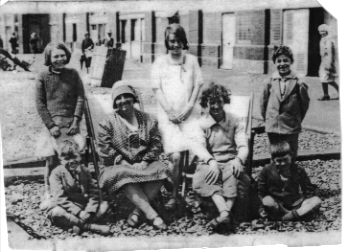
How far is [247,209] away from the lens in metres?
6.36

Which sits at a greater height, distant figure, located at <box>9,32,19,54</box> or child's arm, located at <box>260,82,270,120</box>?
distant figure, located at <box>9,32,19,54</box>

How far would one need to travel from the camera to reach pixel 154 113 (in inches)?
245

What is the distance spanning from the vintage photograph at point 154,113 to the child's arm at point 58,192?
1 cm

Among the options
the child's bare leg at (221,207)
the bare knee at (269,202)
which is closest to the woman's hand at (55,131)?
the child's bare leg at (221,207)

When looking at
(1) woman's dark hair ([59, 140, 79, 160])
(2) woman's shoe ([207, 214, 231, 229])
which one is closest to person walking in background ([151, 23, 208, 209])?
(2) woman's shoe ([207, 214, 231, 229])

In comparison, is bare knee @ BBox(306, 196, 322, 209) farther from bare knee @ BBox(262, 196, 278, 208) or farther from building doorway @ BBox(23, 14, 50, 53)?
building doorway @ BBox(23, 14, 50, 53)

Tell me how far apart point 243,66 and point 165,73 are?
643 millimetres

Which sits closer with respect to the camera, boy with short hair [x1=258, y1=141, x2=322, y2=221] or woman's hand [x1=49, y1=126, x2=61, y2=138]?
woman's hand [x1=49, y1=126, x2=61, y2=138]

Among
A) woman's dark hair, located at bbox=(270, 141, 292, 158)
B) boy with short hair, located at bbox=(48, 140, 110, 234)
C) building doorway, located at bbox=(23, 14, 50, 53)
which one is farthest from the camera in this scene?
woman's dark hair, located at bbox=(270, 141, 292, 158)

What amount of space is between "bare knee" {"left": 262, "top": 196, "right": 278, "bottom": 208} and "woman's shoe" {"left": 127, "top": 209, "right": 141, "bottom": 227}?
104 centimetres

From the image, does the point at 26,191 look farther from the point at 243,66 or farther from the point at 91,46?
the point at 243,66

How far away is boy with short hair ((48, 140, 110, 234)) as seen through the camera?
6.22 metres

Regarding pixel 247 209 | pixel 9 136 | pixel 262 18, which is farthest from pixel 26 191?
pixel 262 18

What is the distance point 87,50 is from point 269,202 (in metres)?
1.95
